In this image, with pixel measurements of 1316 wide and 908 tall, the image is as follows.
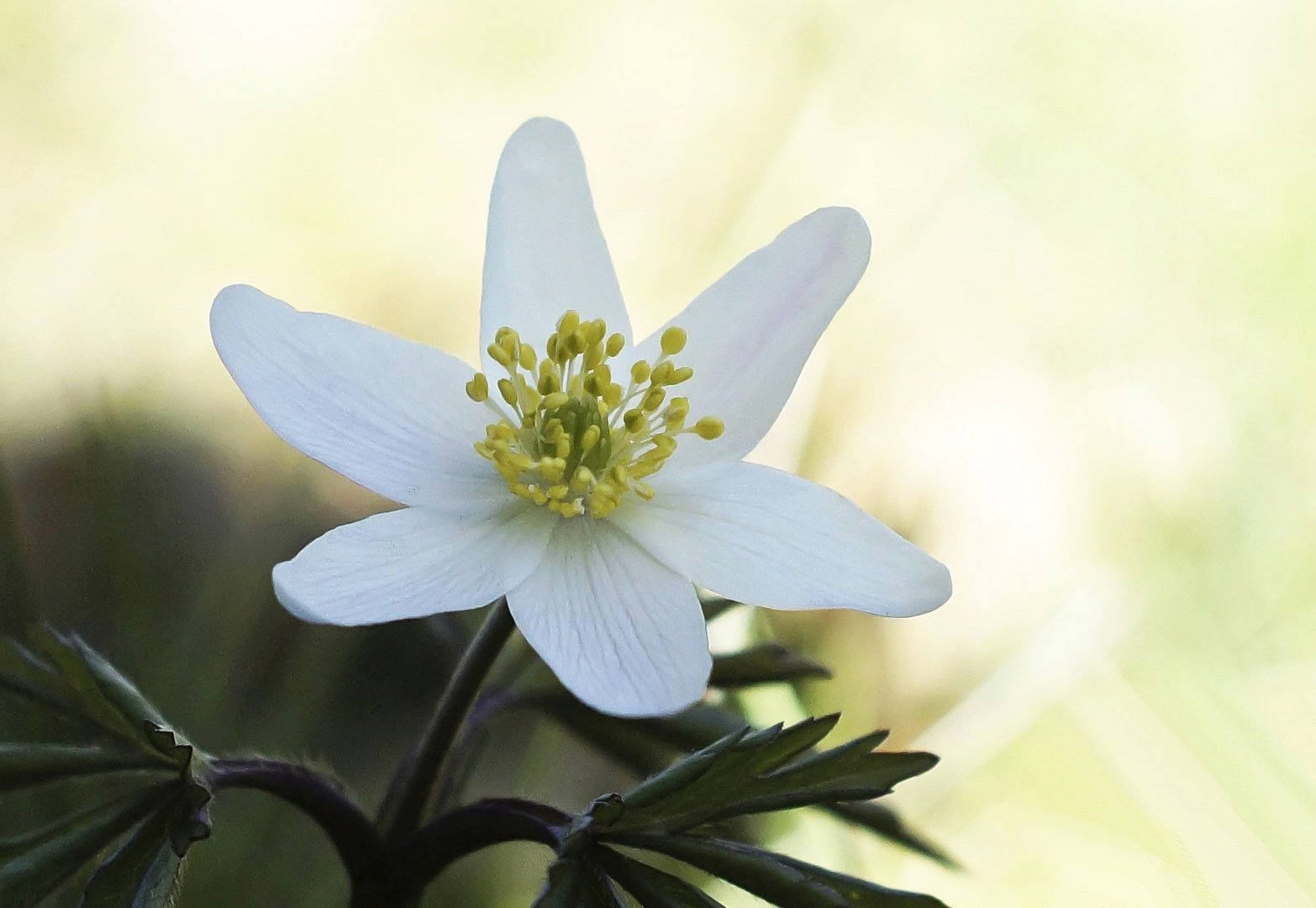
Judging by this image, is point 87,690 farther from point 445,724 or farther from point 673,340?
point 673,340

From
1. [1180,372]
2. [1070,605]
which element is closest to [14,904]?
[1070,605]

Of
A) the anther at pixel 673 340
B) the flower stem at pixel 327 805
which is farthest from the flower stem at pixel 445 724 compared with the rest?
the anther at pixel 673 340

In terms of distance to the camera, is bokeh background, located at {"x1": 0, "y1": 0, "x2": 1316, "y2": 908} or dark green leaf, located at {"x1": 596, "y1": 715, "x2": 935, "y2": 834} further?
bokeh background, located at {"x1": 0, "y1": 0, "x2": 1316, "y2": 908}

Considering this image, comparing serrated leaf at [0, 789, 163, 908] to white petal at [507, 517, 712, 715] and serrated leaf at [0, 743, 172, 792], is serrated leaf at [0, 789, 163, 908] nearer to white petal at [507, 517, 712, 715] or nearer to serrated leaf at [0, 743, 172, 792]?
serrated leaf at [0, 743, 172, 792]

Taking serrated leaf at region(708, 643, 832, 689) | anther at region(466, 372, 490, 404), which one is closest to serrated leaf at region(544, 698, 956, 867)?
serrated leaf at region(708, 643, 832, 689)

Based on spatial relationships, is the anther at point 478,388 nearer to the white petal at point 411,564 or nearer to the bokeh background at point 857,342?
the white petal at point 411,564

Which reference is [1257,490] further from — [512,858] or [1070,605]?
[512,858]

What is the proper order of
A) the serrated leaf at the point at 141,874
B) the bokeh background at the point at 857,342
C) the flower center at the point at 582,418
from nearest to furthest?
the serrated leaf at the point at 141,874 → the flower center at the point at 582,418 → the bokeh background at the point at 857,342
